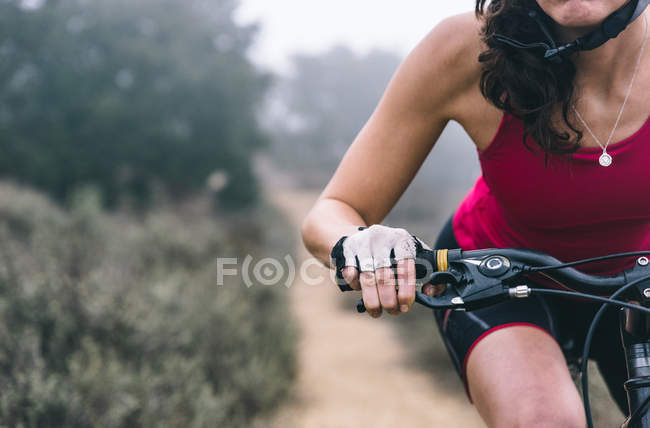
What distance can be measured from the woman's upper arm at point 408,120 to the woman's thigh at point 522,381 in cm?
53

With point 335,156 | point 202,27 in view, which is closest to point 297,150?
point 335,156

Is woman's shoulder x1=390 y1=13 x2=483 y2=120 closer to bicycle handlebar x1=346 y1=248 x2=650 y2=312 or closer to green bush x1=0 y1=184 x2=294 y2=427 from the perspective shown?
bicycle handlebar x1=346 y1=248 x2=650 y2=312

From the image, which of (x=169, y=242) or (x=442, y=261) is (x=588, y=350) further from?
(x=169, y=242)

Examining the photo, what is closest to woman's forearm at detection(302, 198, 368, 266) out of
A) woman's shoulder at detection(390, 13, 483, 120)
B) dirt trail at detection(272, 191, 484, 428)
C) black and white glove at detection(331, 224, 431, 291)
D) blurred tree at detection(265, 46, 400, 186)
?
black and white glove at detection(331, 224, 431, 291)

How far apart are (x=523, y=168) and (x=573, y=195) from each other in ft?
0.45

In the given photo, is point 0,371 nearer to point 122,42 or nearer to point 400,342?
point 400,342

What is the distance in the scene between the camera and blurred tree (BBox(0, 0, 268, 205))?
18000 millimetres

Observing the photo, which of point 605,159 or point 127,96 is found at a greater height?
point 127,96

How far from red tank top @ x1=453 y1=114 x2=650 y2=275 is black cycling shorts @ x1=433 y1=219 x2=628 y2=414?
14cm

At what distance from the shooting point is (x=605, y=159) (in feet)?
4.54

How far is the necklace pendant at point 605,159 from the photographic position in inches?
54.4

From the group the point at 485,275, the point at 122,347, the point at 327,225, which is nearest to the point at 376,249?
the point at 485,275

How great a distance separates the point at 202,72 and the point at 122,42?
323 cm

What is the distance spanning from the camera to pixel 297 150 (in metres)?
43.8
